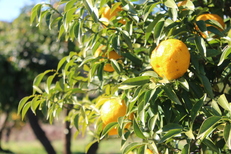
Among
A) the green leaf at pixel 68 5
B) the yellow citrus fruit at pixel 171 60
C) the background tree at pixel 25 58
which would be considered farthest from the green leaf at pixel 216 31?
the background tree at pixel 25 58

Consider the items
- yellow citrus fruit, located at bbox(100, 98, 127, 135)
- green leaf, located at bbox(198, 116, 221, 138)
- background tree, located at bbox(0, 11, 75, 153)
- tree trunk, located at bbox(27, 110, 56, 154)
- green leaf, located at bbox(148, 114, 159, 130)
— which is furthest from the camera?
background tree, located at bbox(0, 11, 75, 153)

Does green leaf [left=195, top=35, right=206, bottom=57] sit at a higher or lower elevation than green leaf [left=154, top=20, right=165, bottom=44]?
lower

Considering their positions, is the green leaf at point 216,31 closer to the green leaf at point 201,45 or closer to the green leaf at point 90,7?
the green leaf at point 201,45

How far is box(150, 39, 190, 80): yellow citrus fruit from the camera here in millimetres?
733

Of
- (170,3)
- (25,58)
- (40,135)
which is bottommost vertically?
(40,135)

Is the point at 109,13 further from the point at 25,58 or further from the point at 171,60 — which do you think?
the point at 25,58

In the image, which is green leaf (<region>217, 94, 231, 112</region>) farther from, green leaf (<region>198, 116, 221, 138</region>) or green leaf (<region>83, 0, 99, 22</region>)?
green leaf (<region>83, 0, 99, 22</region>)

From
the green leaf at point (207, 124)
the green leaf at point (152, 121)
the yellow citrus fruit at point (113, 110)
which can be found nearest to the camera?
the green leaf at point (207, 124)

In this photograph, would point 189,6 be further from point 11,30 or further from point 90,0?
point 11,30

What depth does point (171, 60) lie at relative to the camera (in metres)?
0.74

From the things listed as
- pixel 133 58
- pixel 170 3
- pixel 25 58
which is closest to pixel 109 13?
pixel 133 58

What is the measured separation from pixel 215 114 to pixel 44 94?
1.80 feet

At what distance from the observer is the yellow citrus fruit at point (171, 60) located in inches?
28.9

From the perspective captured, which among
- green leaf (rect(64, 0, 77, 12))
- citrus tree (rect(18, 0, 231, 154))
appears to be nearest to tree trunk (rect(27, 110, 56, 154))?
citrus tree (rect(18, 0, 231, 154))
